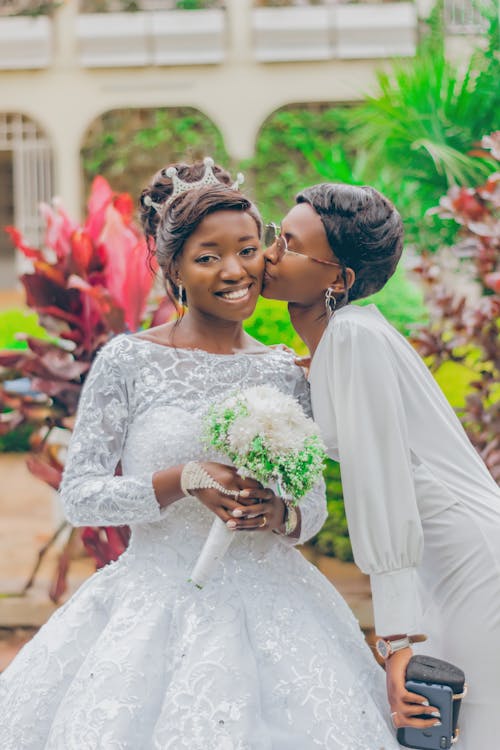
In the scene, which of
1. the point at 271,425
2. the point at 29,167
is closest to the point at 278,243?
the point at 271,425

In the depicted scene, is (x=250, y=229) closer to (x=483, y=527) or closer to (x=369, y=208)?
(x=369, y=208)

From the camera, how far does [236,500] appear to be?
2227mm

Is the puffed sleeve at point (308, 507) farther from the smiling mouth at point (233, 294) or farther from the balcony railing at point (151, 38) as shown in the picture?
the balcony railing at point (151, 38)

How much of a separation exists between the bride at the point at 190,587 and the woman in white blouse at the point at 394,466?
0.15 meters

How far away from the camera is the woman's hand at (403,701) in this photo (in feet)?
7.16

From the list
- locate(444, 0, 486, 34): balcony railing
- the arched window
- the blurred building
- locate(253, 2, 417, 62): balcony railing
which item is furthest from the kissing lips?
the arched window

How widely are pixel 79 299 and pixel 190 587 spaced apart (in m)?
2.33

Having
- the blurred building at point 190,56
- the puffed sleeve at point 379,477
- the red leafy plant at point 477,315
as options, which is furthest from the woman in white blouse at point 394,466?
the blurred building at point 190,56

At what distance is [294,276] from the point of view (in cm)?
245

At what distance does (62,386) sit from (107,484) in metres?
2.22

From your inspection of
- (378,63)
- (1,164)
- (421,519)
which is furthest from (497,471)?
(1,164)

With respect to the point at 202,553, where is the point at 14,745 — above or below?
below

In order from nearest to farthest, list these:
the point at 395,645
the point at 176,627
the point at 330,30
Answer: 1. the point at 395,645
2. the point at 176,627
3. the point at 330,30

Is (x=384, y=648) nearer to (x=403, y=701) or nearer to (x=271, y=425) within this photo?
(x=403, y=701)
